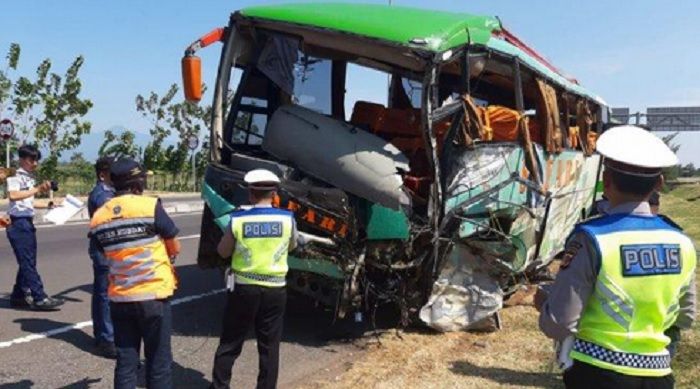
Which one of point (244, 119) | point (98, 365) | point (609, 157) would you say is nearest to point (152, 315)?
point (98, 365)

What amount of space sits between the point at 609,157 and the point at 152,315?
2.73 metres

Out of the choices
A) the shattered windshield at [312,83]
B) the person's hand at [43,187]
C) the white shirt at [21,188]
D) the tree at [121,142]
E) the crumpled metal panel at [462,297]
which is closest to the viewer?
the crumpled metal panel at [462,297]

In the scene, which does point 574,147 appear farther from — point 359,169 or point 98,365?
point 98,365

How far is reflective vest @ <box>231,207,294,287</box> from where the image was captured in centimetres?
438

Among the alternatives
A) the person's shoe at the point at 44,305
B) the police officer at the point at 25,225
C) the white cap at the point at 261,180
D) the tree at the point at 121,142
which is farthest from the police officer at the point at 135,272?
the tree at the point at 121,142

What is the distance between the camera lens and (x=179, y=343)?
19.2ft

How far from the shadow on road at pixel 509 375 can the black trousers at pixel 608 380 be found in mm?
2642

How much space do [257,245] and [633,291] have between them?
8.65 ft

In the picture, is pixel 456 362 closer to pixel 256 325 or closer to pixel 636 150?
pixel 256 325

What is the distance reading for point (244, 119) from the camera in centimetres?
693

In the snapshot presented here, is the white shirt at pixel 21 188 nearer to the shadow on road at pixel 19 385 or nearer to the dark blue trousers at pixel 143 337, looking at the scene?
the shadow on road at pixel 19 385

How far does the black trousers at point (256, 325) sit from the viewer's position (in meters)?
4.43

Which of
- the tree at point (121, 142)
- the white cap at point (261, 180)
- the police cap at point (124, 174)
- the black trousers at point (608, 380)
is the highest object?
the police cap at point (124, 174)

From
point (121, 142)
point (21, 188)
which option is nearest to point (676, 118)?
point (121, 142)
